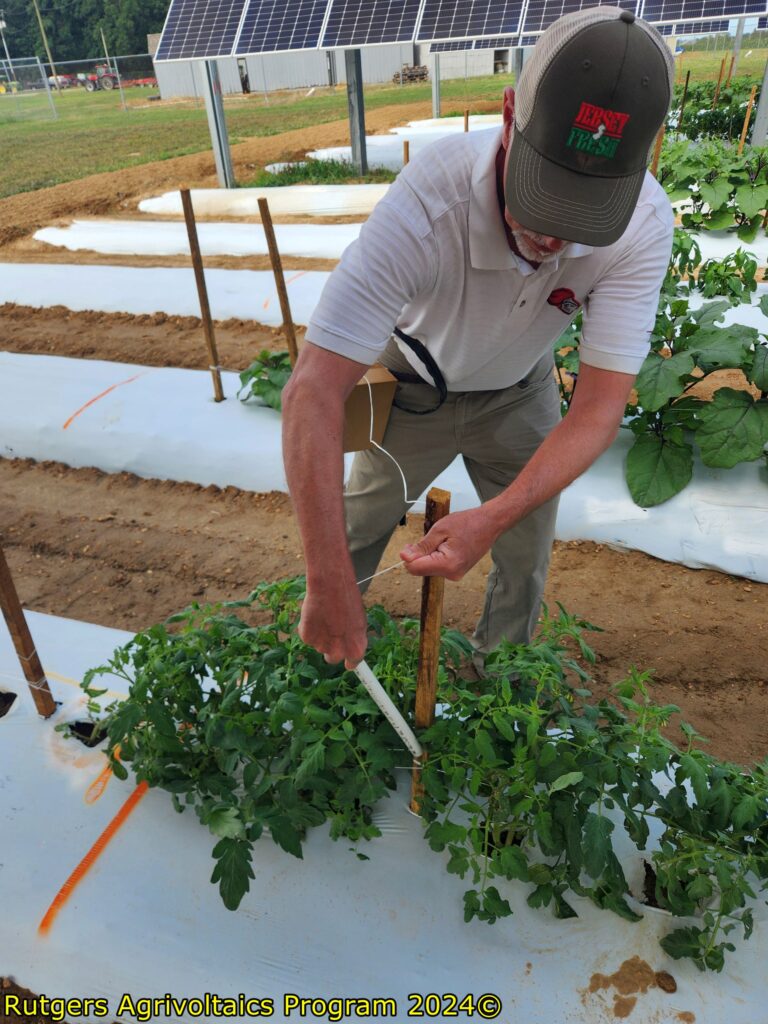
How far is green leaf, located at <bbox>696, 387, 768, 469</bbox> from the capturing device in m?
3.09

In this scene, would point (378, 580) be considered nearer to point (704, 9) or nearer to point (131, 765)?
point (131, 765)

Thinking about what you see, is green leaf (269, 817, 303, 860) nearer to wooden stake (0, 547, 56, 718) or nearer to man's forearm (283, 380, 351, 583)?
man's forearm (283, 380, 351, 583)

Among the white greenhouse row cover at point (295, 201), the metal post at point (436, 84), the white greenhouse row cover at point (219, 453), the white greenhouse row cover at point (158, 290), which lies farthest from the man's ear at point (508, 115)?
the metal post at point (436, 84)

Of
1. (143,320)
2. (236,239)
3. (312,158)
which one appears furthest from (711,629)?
(312,158)

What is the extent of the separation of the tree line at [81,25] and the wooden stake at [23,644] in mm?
41356

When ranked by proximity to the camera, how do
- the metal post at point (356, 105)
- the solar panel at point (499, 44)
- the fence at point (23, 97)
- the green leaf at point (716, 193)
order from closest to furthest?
the green leaf at point (716, 193) < the solar panel at point (499, 44) < the metal post at point (356, 105) < the fence at point (23, 97)

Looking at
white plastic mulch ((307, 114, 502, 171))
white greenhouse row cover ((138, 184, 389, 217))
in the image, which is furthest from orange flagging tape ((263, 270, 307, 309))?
white plastic mulch ((307, 114, 502, 171))

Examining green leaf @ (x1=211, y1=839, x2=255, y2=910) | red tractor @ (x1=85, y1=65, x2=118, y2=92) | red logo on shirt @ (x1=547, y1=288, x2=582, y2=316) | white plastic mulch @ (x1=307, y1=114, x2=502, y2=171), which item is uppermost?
red logo on shirt @ (x1=547, y1=288, x2=582, y2=316)

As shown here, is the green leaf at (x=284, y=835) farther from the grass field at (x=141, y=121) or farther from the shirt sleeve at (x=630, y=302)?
the grass field at (x=141, y=121)

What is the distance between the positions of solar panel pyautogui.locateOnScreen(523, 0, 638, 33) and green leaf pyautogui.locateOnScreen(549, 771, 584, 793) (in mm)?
8012

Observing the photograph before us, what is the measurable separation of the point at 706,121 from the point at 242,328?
974 cm

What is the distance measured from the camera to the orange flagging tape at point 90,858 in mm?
1582

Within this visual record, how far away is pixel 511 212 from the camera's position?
1275 millimetres

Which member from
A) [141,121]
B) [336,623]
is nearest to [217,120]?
[336,623]
